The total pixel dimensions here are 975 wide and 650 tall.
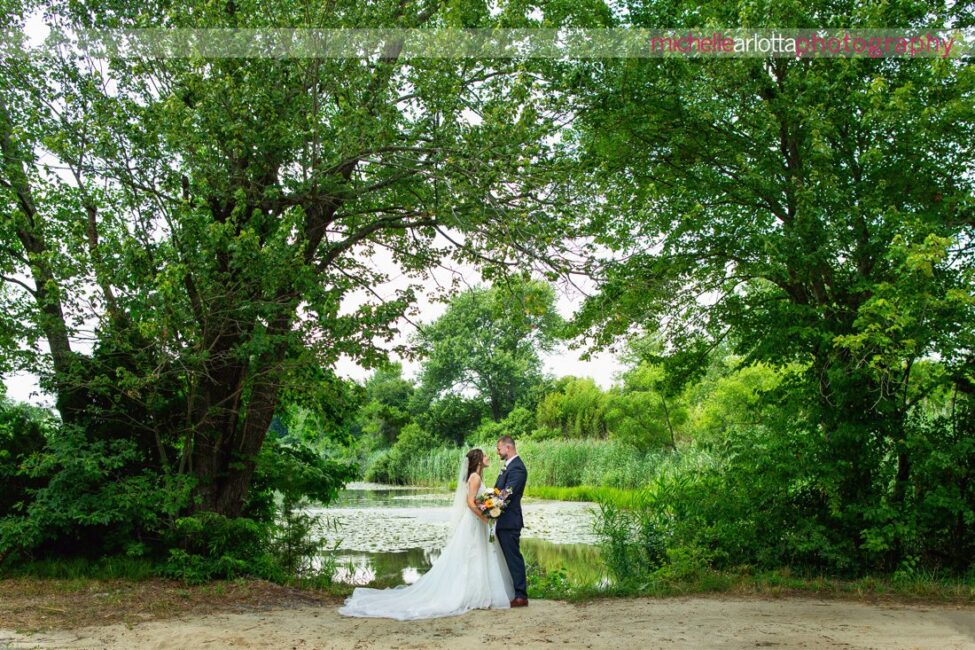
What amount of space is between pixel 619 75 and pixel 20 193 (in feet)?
25.7

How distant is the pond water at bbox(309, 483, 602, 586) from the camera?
1234cm

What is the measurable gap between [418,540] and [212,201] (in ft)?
29.3

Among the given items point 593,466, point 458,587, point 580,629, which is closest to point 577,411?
point 593,466

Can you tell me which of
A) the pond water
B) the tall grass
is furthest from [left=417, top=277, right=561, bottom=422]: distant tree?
the pond water

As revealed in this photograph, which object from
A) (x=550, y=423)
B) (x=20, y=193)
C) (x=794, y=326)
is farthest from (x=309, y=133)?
(x=550, y=423)

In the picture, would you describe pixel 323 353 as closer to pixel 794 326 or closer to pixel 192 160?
pixel 192 160

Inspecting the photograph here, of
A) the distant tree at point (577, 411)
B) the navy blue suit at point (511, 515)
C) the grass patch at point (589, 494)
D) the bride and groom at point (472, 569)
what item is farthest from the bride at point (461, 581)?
the distant tree at point (577, 411)

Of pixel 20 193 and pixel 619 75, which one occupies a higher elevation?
pixel 619 75

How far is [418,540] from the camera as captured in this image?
15633 millimetres

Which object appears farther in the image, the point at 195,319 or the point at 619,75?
the point at 619,75

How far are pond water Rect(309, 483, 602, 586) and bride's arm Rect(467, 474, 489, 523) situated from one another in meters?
2.69

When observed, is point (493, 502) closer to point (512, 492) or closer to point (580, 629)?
point (512, 492)

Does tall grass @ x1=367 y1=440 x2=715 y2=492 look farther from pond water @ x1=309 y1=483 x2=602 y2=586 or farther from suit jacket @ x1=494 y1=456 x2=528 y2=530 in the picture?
suit jacket @ x1=494 y1=456 x2=528 y2=530

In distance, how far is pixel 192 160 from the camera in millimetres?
8438
